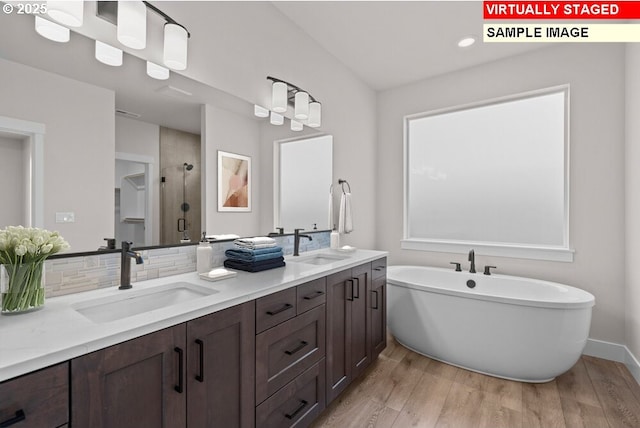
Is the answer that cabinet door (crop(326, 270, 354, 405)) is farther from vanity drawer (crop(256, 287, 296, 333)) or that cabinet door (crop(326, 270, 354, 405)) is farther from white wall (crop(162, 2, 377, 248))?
white wall (crop(162, 2, 377, 248))

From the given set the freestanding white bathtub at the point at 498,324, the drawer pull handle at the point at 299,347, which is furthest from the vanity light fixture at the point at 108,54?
the freestanding white bathtub at the point at 498,324

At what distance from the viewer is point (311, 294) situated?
1.62 meters

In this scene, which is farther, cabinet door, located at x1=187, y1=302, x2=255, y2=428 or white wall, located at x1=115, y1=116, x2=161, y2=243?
white wall, located at x1=115, y1=116, x2=161, y2=243

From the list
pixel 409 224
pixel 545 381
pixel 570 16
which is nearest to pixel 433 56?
pixel 570 16

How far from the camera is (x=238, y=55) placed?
6.54ft

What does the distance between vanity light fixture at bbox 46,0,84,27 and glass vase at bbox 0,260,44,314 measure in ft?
3.18

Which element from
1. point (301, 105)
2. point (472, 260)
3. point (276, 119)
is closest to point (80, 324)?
point (276, 119)

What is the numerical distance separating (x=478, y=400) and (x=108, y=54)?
2.86 m

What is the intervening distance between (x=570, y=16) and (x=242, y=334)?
326 centimetres

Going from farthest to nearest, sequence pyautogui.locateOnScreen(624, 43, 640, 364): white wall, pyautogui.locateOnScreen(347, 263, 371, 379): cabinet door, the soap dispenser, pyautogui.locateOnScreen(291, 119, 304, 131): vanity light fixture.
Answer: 1. pyautogui.locateOnScreen(291, 119, 304, 131): vanity light fixture
2. pyautogui.locateOnScreen(624, 43, 640, 364): white wall
3. pyautogui.locateOnScreen(347, 263, 371, 379): cabinet door
4. the soap dispenser

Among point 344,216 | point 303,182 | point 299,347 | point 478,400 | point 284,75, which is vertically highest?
point 284,75

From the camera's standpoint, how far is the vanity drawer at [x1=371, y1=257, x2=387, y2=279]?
2.31 m

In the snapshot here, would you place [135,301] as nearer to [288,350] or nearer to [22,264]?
[22,264]

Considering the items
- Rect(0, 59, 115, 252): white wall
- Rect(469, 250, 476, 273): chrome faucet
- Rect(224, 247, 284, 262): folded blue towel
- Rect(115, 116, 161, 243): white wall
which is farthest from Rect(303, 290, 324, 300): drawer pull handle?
Rect(469, 250, 476, 273): chrome faucet
